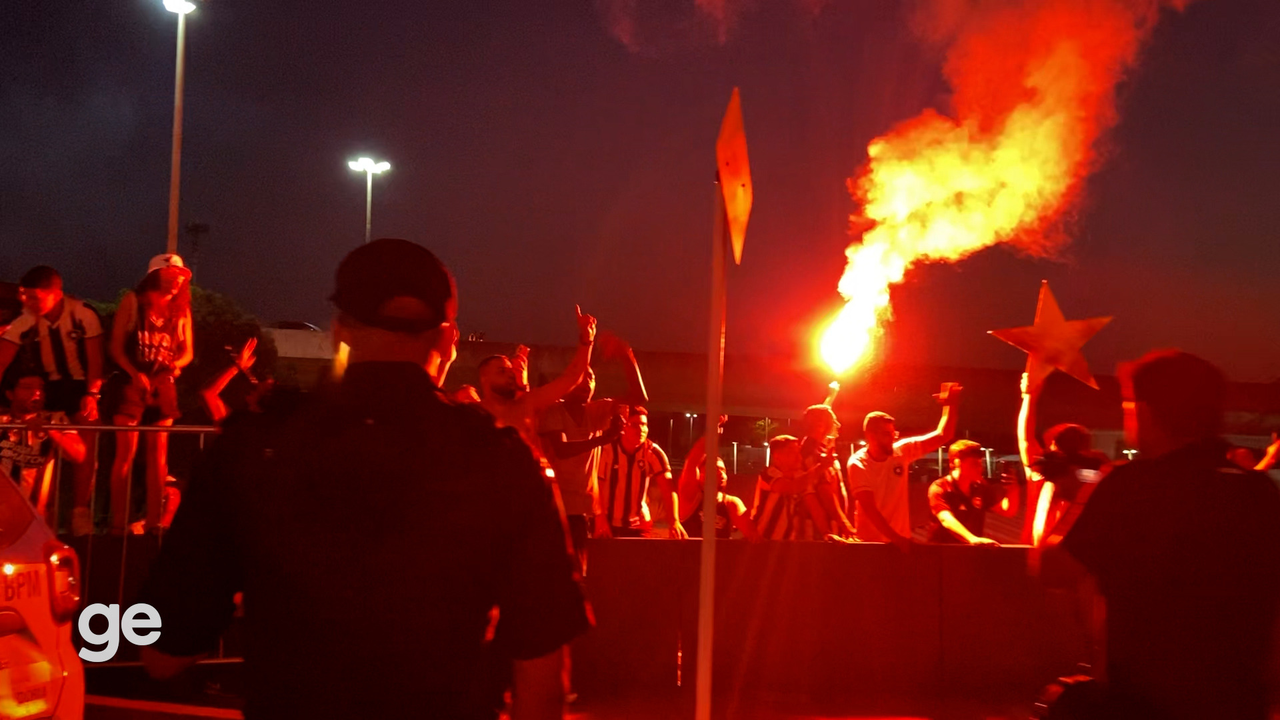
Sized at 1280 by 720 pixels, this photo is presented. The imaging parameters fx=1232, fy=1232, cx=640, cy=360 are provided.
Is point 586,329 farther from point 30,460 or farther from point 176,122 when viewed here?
point 176,122

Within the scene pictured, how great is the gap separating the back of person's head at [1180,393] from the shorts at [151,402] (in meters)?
7.52

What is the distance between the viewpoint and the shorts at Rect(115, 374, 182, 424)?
30.6ft

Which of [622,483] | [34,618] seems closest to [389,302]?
[34,618]

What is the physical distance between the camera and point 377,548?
2.46 meters

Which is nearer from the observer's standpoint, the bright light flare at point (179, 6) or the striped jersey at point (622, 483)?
the striped jersey at point (622, 483)

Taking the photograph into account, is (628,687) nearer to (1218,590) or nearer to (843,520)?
(843,520)

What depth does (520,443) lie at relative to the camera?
2.61m

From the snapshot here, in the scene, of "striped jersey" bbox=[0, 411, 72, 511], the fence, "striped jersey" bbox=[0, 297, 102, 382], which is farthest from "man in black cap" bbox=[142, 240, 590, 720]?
"striped jersey" bbox=[0, 297, 102, 382]

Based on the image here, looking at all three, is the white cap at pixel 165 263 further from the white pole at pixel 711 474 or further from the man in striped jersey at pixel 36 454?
the white pole at pixel 711 474

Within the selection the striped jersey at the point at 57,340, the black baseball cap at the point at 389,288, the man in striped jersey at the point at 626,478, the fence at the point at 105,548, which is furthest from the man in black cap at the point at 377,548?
the man in striped jersey at the point at 626,478

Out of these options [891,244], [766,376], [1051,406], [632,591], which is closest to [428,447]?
[632,591]

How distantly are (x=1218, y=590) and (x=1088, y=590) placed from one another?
360 millimetres

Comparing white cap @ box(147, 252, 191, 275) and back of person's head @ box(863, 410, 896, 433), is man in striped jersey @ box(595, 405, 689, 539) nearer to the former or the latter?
back of person's head @ box(863, 410, 896, 433)

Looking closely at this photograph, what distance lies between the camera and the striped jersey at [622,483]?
1043 cm
